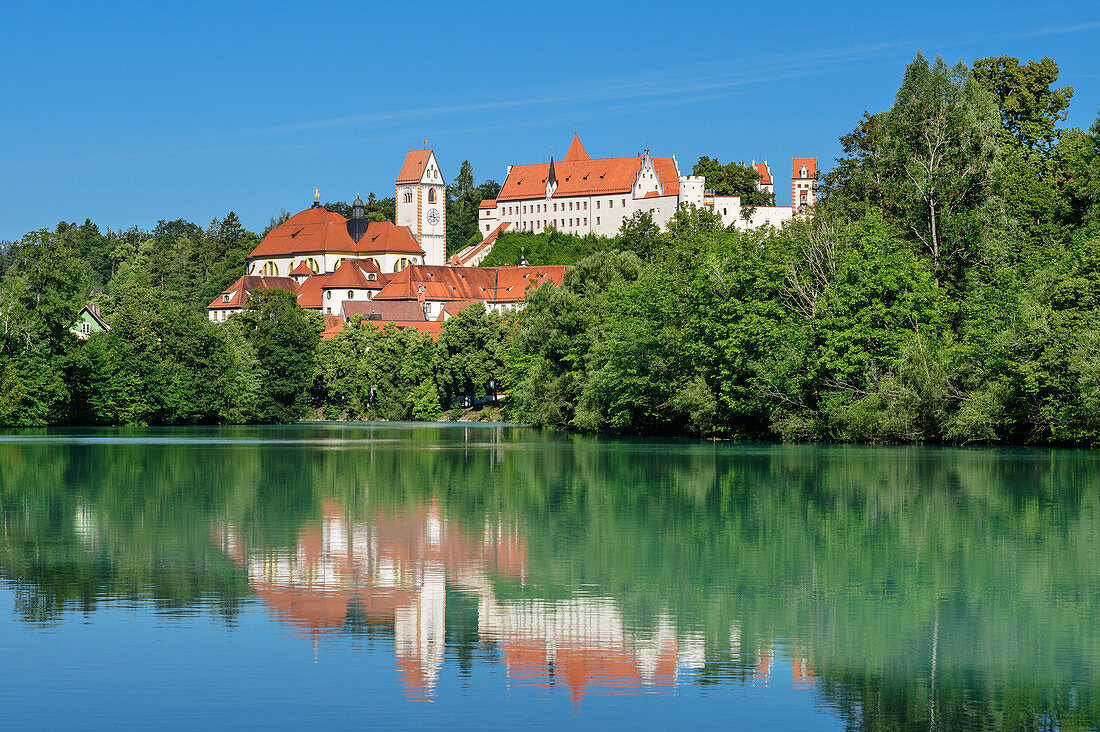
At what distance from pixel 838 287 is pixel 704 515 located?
30.8 metres

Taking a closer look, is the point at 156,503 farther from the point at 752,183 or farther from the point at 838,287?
the point at 752,183

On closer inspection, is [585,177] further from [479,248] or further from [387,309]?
[387,309]

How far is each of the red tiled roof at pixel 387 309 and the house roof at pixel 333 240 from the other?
28114 mm

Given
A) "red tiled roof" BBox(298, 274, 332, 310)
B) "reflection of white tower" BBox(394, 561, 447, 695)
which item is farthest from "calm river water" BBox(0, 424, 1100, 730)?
"red tiled roof" BBox(298, 274, 332, 310)

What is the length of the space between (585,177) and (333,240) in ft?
115

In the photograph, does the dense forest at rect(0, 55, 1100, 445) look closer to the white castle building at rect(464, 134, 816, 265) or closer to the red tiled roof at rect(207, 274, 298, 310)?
the red tiled roof at rect(207, 274, 298, 310)

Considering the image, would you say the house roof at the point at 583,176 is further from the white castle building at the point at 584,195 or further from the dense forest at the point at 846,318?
the dense forest at the point at 846,318

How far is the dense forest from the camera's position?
49062mm

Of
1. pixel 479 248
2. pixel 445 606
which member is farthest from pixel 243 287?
pixel 445 606

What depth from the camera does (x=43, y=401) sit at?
7581cm

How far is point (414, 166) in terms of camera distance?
195 metres

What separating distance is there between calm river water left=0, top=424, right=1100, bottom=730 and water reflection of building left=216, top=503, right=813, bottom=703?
0.06 m

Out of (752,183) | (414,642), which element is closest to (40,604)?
(414,642)

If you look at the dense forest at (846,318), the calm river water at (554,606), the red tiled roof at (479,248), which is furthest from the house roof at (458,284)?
the calm river water at (554,606)
